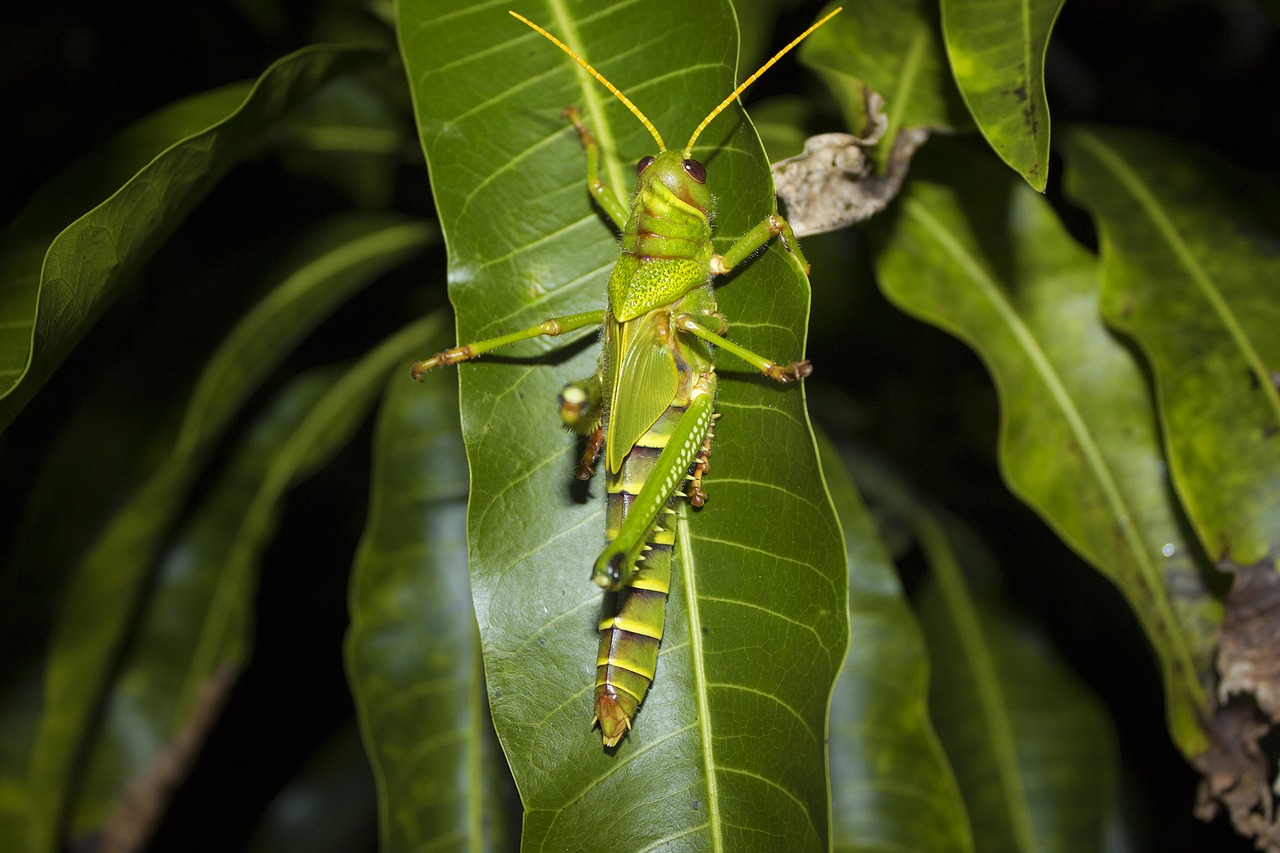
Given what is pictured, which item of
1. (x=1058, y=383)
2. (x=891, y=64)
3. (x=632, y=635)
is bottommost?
(x=1058, y=383)

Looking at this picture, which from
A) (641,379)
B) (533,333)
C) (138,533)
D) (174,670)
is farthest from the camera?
(174,670)

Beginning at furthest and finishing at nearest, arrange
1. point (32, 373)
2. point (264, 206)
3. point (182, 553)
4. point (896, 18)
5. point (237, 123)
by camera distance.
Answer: point (264, 206) → point (182, 553) → point (896, 18) → point (237, 123) → point (32, 373)

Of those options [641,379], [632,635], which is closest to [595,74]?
[641,379]

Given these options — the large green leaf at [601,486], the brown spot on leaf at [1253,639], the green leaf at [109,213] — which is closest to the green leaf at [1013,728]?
the brown spot on leaf at [1253,639]

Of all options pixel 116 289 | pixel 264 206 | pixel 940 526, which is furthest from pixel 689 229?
pixel 264 206

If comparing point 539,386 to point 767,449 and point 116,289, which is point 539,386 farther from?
point 116,289

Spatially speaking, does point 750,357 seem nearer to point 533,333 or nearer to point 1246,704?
point 533,333
